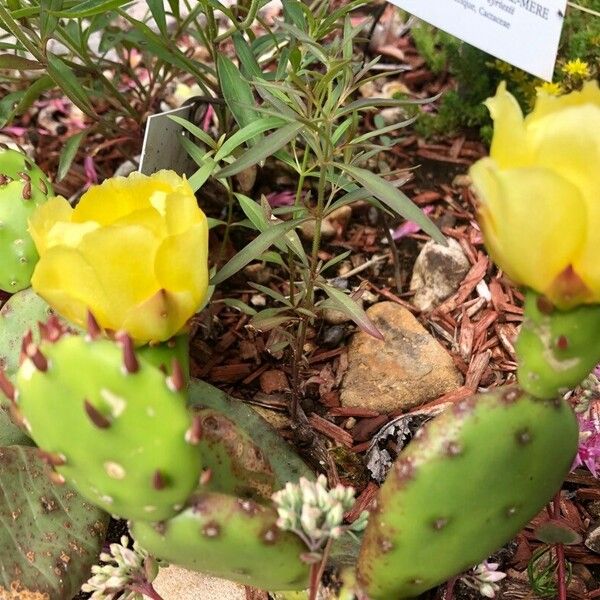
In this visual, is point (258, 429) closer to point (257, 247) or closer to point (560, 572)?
point (257, 247)

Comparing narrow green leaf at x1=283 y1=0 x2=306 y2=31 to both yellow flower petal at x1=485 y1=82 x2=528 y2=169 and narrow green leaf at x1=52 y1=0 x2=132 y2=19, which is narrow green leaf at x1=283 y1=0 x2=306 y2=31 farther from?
yellow flower petal at x1=485 y1=82 x2=528 y2=169

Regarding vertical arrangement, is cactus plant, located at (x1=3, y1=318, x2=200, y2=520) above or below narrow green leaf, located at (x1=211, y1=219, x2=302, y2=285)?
above

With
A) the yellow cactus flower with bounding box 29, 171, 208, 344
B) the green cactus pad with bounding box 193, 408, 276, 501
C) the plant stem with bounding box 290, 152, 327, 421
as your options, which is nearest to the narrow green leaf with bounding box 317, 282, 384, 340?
the plant stem with bounding box 290, 152, 327, 421

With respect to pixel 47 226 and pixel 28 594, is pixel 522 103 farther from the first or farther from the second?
pixel 28 594

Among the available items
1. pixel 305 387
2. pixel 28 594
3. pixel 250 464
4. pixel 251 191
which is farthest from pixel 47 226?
pixel 251 191

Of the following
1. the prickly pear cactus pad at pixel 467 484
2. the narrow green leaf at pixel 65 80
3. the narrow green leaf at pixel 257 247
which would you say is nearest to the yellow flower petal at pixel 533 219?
the prickly pear cactus pad at pixel 467 484

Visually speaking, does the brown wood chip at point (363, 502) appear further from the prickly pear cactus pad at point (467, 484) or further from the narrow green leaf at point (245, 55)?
the narrow green leaf at point (245, 55)
